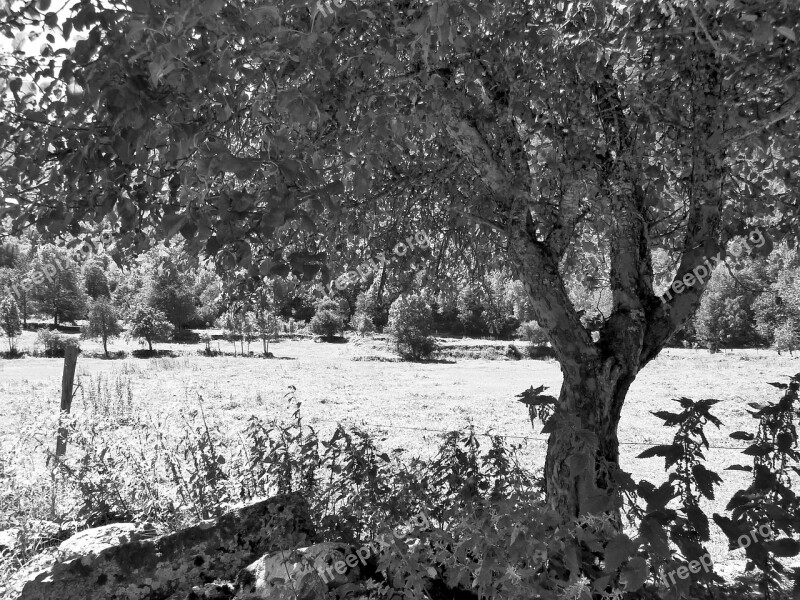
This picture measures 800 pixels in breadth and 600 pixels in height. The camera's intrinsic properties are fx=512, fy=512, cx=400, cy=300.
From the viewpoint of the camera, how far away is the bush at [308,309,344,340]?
6077 centimetres

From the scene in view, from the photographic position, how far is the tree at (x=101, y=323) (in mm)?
40812

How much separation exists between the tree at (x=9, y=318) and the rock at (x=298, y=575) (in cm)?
4634

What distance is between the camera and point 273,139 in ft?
5.85

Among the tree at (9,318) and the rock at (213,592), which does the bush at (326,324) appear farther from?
the rock at (213,592)

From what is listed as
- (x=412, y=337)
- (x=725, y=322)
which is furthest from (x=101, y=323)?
(x=725, y=322)

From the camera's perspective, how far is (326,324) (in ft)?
203

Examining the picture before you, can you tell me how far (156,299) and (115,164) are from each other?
5695 cm

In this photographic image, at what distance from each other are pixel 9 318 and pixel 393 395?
35.2m


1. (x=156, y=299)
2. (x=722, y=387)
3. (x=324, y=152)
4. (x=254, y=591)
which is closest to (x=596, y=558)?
(x=254, y=591)

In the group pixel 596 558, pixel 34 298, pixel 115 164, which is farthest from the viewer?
pixel 34 298

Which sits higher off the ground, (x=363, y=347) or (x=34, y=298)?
(x=34, y=298)

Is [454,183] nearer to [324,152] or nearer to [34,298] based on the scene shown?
[324,152]

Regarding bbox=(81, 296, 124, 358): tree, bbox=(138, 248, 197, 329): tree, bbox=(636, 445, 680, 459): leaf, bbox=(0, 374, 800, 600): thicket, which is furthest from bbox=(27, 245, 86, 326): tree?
bbox=(636, 445, 680, 459): leaf

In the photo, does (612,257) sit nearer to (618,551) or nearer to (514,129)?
(514,129)
